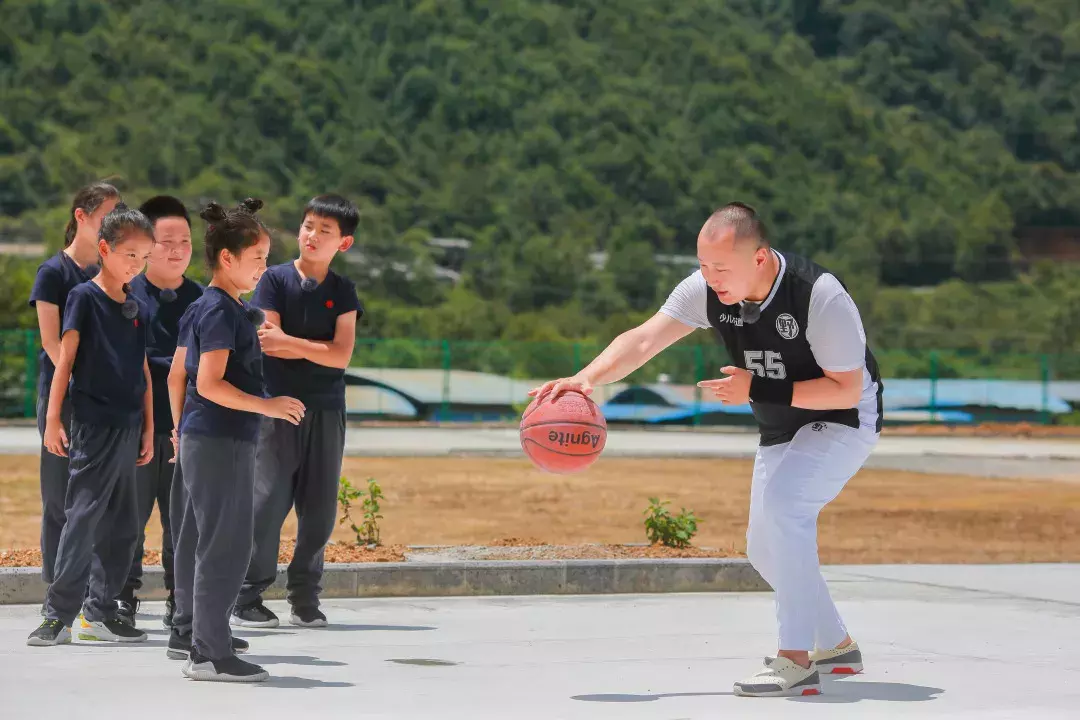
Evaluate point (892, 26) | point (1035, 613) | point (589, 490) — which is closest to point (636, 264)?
point (892, 26)

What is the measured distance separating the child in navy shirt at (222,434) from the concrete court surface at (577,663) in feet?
1.00

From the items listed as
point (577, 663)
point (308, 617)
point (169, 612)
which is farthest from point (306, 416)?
point (577, 663)

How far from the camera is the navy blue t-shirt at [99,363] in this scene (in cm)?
870

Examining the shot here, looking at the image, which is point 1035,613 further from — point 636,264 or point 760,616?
point 636,264

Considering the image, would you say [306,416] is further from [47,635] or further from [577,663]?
[577,663]

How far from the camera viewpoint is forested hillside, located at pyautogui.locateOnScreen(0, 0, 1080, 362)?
97.9 metres

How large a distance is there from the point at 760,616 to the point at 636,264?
84433 millimetres

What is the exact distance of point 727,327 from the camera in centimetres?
788

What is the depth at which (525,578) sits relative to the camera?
11406mm

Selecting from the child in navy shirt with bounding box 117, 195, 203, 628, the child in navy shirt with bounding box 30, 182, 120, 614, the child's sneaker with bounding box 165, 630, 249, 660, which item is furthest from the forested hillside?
the child's sneaker with bounding box 165, 630, 249, 660

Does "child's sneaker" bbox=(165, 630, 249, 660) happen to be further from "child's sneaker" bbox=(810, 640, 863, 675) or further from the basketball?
"child's sneaker" bbox=(810, 640, 863, 675)

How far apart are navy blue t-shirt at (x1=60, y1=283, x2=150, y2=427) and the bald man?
7.24 ft

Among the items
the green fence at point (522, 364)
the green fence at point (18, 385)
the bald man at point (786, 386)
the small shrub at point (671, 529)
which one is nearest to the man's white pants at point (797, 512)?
the bald man at point (786, 386)

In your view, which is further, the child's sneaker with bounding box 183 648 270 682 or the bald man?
the child's sneaker with bounding box 183 648 270 682
